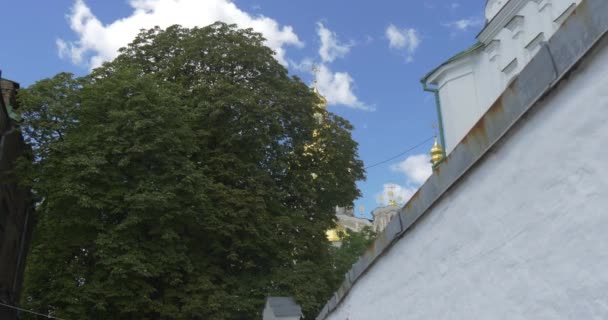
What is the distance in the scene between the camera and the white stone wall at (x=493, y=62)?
14516 mm

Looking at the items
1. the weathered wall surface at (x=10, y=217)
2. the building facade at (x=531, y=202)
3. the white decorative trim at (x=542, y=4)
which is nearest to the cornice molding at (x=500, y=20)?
the white decorative trim at (x=542, y=4)

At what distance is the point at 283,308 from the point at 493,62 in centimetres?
1083

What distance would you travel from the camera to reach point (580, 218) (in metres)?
3.06

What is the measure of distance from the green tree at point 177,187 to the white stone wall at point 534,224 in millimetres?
13161

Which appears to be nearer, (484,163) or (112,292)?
(484,163)

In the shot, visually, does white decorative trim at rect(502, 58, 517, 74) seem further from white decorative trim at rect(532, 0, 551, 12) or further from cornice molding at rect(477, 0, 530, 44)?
white decorative trim at rect(532, 0, 551, 12)

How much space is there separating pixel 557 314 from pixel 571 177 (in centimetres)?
79

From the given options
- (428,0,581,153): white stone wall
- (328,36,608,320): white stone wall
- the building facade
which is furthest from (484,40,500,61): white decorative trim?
(328,36,608,320): white stone wall

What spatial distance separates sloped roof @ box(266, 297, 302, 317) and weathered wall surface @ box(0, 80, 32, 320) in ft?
42.2

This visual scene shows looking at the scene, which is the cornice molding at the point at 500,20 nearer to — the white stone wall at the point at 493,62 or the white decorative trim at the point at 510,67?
the white stone wall at the point at 493,62

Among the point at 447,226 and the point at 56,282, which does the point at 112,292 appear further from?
the point at 447,226

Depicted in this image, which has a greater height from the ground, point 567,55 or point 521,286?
point 567,55

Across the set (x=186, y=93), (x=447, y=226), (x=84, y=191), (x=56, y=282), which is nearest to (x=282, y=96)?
(x=186, y=93)

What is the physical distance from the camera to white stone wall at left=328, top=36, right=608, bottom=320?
9.82ft
